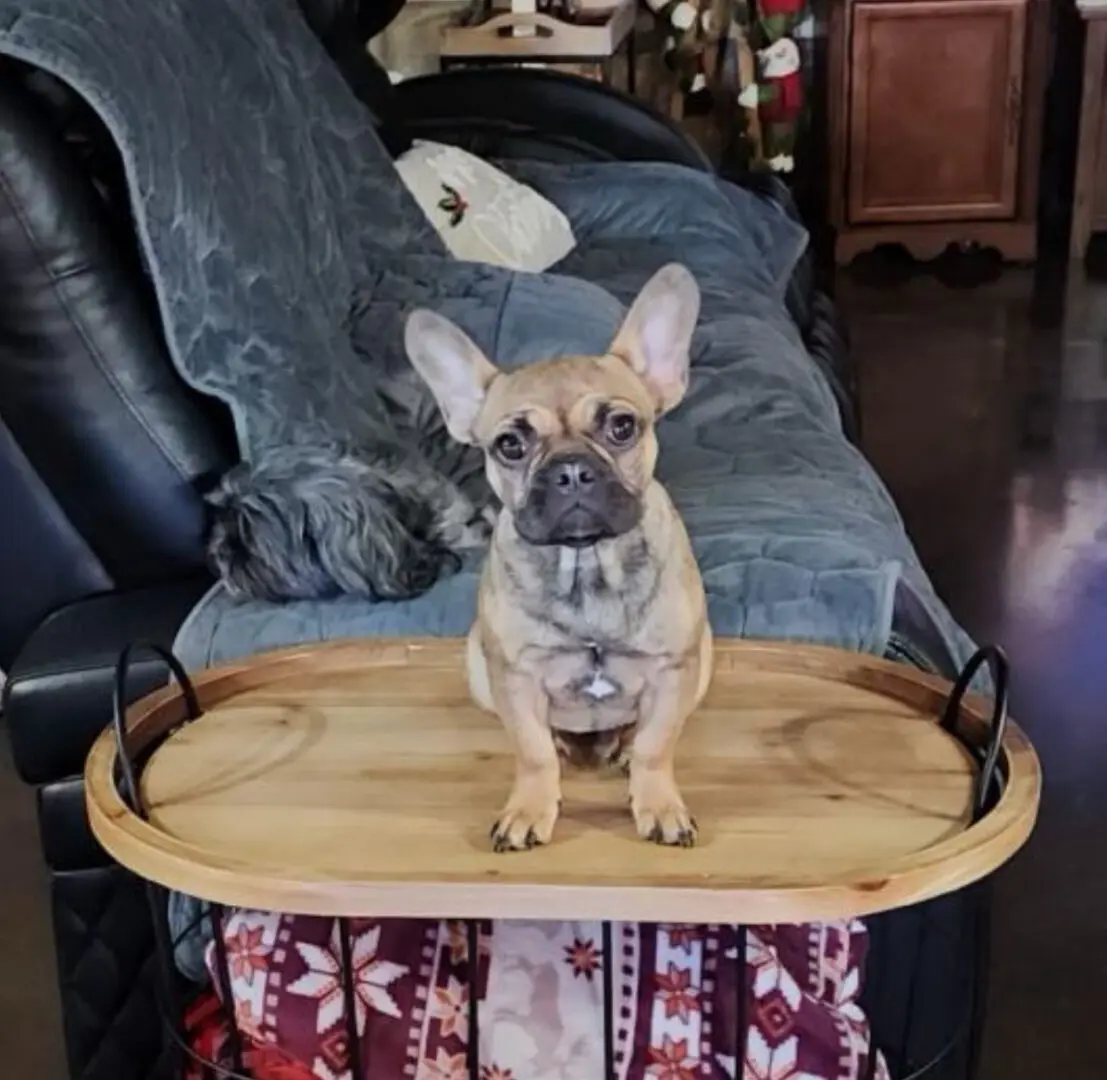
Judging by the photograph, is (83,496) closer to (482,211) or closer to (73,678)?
(73,678)

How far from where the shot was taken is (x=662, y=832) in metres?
1.17

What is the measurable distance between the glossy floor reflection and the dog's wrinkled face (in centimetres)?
86

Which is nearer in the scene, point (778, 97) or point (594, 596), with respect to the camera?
point (594, 596)

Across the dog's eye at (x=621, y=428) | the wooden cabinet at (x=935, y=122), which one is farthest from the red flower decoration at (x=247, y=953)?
the wooden cabinet at (x=935, y=122)

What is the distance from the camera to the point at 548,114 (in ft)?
9.82

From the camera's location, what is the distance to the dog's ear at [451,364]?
1205mm

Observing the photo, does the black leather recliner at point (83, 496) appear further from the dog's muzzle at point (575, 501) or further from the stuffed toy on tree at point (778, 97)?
the stuffed toy on tree at point (778, 97)

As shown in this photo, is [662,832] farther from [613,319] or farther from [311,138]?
[311,138]

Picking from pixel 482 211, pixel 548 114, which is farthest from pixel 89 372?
pixel 548 114

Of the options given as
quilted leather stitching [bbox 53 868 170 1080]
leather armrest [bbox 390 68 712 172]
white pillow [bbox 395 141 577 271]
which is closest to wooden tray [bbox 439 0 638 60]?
leather armrest [bbox 390 68 712 172]

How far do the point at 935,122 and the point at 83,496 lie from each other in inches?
128

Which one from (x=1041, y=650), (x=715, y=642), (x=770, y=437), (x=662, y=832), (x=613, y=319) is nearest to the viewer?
(x=662, y=832)

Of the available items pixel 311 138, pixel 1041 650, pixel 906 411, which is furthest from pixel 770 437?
pixel 906 411

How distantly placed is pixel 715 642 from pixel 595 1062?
34 centimetres
